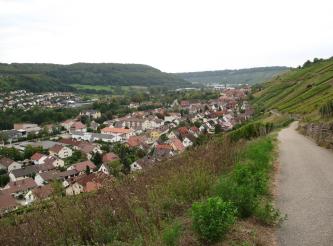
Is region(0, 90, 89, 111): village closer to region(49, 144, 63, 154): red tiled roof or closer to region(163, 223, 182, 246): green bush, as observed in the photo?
region(49, 144, 63, 154): red tiled roof

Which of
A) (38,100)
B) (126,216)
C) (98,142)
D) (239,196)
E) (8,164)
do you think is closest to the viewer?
(126,216)

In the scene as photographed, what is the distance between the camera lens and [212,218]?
517 centimetres

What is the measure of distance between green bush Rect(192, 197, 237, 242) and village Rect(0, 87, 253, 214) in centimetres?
2204

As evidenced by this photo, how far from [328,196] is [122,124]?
299ft

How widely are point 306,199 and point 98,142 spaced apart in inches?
2952

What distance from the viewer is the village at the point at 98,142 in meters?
46.3

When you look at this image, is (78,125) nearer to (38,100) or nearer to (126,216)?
(38,100)

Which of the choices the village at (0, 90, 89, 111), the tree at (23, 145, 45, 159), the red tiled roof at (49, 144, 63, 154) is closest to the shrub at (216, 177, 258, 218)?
the red tiled roof at (49, 144, 63, 154)

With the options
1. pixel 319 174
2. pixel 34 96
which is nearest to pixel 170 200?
pixel 319 174

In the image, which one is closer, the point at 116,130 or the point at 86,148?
the point at 86,148

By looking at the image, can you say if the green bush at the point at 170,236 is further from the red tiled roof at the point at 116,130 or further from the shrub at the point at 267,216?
the red tiled roof at the point at 116,130

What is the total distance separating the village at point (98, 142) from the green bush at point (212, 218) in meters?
22.0

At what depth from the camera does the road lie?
5.92 metres

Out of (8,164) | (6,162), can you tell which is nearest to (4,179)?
(8,164)
